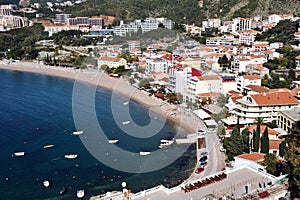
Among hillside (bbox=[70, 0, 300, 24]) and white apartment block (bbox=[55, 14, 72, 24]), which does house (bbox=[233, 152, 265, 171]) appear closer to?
hillside (bbox=[70, 0, 300, 24])

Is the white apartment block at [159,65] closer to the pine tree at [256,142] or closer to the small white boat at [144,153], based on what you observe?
the small white boat at [144,153]

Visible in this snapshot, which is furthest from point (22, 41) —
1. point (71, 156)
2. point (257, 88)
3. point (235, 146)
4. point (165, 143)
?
point (235, 146)

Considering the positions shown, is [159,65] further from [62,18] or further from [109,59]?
[62,18]

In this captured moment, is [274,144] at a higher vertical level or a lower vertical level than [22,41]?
lower

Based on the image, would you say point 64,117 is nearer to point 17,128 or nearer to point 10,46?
point 17,128

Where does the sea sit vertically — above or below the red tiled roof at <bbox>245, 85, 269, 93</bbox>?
below

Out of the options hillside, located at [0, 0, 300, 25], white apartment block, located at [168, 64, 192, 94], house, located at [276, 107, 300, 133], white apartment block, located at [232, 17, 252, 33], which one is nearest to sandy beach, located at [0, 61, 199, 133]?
white apartment block, located at [168, 64, 192, 94]

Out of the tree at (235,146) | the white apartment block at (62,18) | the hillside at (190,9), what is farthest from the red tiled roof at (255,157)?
the white apartment block at (62,18)
